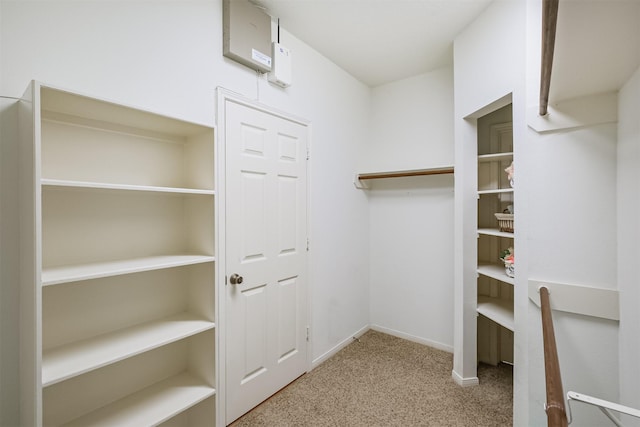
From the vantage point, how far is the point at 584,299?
1.32 meters

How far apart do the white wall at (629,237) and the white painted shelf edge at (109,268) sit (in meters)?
1.85

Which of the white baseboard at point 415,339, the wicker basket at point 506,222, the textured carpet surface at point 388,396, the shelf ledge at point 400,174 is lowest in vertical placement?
the textured carpet surface at point 388,396

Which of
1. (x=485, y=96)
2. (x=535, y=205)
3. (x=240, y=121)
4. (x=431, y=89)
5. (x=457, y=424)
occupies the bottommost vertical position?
(x=457, y=424)

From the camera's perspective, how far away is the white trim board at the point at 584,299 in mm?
1250

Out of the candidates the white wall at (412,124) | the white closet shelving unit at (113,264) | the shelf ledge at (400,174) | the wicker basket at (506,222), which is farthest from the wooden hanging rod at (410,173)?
the white closet shelving unit at (113,264)

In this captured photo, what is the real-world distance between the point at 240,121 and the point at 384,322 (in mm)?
2672

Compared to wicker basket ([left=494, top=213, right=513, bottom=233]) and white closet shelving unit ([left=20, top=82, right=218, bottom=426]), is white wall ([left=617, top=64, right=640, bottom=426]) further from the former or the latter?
white closet shelving unit ([left=20, top=82, right=218, bottom=426])

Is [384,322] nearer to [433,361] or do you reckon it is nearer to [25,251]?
[433,361]

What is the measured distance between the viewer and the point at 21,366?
1.11 metres

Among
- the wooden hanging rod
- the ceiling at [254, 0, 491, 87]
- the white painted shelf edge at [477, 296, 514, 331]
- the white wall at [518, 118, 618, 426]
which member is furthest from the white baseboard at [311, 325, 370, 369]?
the ceiling at [254, 0, 491, 87]

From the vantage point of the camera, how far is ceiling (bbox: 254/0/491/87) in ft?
6.44

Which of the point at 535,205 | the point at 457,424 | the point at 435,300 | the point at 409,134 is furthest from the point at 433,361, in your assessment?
the point at 409,134

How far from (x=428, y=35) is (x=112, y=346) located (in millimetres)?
2925

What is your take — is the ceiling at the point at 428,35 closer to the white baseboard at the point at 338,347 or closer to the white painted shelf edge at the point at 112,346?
the white painted shelf edge at the point at 112,346
